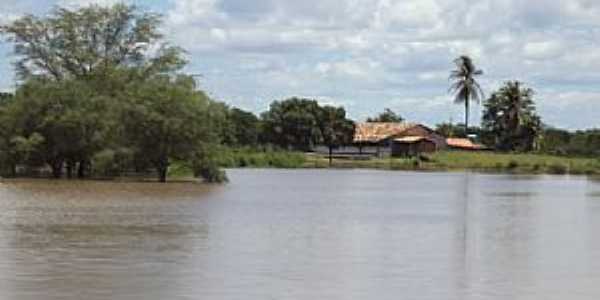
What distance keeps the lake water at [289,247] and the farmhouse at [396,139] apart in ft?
305

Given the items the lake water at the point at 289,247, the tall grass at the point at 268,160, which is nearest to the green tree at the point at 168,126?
the lake water at the point at 289,247

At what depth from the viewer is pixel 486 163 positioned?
130375mm

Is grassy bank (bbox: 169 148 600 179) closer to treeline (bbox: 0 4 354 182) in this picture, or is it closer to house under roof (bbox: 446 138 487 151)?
house under roof (bbox: 446 138 487 151)

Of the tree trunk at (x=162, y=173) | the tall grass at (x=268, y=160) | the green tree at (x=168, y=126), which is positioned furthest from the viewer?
the tall grass at (x=268, y=160)

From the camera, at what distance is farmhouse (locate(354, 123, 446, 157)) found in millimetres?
152125

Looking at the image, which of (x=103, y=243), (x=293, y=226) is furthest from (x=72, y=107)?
(x=103, y=243)

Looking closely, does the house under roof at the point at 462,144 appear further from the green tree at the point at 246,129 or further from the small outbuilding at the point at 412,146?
the green tree at the point at 246,129

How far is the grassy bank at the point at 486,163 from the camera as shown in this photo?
125m

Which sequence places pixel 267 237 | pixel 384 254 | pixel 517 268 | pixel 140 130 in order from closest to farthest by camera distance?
pixel 517 268 → pixel 384 254 → pixel 267 237 → pixel 140 130

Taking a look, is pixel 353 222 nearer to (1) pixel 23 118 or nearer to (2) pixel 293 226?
(2) pixel 293 226

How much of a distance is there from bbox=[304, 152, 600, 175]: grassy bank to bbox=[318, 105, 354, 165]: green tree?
39.2ft

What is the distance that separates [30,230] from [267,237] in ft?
22.7

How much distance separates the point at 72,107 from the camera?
7494 cm

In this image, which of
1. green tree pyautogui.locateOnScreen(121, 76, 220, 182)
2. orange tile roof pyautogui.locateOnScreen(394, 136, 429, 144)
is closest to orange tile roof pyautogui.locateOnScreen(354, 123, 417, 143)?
orange tile roof pyautogui.locateOnScreen(394, 136, 429, 144)
